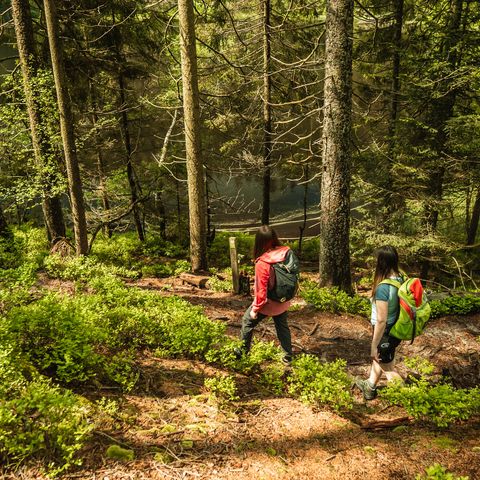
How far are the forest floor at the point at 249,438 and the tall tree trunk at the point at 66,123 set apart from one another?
7134mm

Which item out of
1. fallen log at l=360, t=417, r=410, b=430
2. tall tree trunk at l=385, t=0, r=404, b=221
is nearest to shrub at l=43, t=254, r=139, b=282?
fallen log at l=360, t=417, r=410, b=430

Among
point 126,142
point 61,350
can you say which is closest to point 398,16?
point 126,142

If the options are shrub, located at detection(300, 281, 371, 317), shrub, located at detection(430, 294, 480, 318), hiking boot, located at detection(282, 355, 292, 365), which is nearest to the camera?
hiking boot, located at detection(282, 355, 292, 365)

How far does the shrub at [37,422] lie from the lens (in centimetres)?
297

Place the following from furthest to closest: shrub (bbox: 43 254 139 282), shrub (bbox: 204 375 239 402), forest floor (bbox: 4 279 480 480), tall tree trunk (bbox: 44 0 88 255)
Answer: shrub (bbox: 43 254 139 282) < tall tree trunk (bbox: 44 0 88 255) < shrub (bbox: 204 375 239 402) < forest floor (bbox: 4 279 480 480)

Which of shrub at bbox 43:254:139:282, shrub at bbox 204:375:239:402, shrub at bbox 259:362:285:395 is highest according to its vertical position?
shrub at bbox 204:375:239:402

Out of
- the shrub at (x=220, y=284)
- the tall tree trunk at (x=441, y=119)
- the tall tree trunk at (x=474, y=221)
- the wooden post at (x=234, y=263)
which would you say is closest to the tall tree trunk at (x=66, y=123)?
the shrub at (x=220, y=284)

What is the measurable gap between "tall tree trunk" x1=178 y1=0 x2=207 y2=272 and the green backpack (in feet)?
23.1

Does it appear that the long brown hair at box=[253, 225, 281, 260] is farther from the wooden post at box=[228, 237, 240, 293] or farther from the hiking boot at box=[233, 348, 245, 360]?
the wooden post at box=[228, 237, 240, 293]

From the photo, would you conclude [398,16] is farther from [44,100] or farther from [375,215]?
[44,100]

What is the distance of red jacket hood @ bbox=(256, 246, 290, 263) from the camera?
5.03 metres

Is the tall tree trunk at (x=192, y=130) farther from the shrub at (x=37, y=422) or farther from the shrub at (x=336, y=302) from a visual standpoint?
the shrub at (x=37, y=422)

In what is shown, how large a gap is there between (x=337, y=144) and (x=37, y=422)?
7597 mm

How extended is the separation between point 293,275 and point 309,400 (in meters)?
1.67
